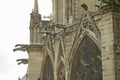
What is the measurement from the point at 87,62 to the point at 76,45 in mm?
1148

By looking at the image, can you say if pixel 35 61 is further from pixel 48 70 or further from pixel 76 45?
pixel 76 45

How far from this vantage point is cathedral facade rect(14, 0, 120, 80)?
1662cm

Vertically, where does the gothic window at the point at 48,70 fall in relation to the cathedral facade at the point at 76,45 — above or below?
below

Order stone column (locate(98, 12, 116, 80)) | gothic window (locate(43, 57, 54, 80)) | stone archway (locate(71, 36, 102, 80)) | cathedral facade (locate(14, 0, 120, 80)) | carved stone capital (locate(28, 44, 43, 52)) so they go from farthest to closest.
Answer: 1. carved stone capital (locate(28, 44, 43, 52))
2. gothic window (locate(43, 57, 54, 80))
3. stone archway (locate(71, 36, 102, 80))
4. cathedral facade (locate(14, 0, 120, 80))
5. stone column (locate(98, 12, 116, 80))

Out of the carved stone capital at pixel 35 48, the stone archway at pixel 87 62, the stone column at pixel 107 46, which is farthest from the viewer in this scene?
the carved stone capital at pixel 35 48

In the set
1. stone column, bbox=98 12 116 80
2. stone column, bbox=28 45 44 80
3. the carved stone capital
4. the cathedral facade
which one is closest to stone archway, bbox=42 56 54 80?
the cathedral facade

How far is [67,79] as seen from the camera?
20359mm

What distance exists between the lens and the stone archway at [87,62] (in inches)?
736

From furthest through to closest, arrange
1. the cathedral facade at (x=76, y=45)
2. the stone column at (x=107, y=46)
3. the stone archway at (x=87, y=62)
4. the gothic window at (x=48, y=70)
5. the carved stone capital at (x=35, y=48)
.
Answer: the carved stone capital at (x=35, y=48) → the gothic window at (x=48, y=70) → the stone archway at (x=87, y=62) → the cathedral facade at (x=76, y=45) → the stone column at (x=107, y=46)

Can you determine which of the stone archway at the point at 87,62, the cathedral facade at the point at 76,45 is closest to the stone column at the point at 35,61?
the cathedral facade at the point at 76,45

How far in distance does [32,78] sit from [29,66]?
82 cm

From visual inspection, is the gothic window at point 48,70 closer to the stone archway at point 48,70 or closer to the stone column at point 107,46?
the stone archway at point 48,70

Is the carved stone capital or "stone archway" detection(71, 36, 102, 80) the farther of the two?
the carved stone capital

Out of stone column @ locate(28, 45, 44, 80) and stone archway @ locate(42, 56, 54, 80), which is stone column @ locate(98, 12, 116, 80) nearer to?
stone archway @ locate(42, 56, 54, 80)
